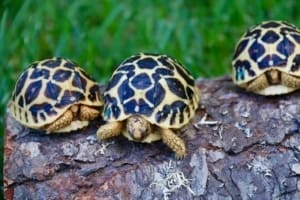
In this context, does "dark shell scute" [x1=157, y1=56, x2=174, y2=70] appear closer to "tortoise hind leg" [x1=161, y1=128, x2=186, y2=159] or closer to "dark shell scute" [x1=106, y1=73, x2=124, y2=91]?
"dark shell scute" [x1=106, y1=73, x2=124, y2=91]

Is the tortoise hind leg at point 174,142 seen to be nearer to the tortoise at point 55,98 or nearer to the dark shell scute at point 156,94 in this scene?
the dark shell scute at point 156,94

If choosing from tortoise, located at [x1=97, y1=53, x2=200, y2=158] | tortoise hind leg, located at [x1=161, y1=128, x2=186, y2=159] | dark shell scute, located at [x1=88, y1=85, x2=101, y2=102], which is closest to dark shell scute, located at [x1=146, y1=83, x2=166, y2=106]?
tortoise, located at [x1=97, y1=53, x2=200, y2=158]

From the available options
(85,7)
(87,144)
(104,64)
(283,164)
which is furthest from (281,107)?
(85,7)

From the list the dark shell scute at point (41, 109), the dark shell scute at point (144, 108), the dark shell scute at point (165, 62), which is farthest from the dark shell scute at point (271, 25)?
the dark shell scute at point (41, 109)

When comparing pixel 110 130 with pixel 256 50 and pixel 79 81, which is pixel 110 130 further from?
pixel 256 50

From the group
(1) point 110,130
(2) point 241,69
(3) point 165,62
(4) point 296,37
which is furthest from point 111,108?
(4) point 296,37

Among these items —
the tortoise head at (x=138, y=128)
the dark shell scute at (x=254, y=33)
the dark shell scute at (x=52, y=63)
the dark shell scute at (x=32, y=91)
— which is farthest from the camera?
the dark shell scute at (x=254, y=33)
